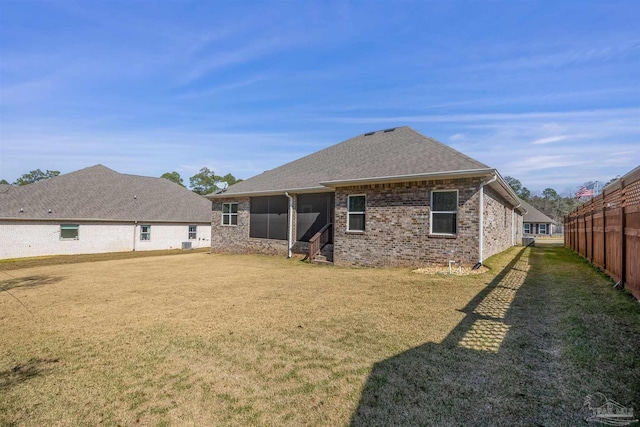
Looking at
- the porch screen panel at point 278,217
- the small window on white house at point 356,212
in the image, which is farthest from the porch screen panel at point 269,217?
the small window on white house at point 356,212

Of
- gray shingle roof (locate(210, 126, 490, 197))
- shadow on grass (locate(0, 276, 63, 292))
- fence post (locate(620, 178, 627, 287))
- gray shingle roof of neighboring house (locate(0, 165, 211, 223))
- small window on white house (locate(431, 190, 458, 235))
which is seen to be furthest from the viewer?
gray shingle roof of neighboring house (locate(0, 165, 211, 223))

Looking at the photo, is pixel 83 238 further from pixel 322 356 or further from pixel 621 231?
pixel 621 231

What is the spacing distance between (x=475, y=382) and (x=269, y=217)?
1362 centimetres

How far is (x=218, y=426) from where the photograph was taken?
2.46 meters

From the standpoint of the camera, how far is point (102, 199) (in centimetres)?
2228

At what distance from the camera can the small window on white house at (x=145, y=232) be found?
2292cm

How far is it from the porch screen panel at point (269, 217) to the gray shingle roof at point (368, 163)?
2.10 ft

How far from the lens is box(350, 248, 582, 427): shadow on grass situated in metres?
2.50

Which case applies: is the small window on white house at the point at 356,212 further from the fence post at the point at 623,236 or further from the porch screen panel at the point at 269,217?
the fence post at the point at 623,236

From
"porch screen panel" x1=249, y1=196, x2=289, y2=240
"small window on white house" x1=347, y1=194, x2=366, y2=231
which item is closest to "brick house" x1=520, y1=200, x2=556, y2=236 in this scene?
"small window on white house" x1=347, y1=194, x2=366, y2=231

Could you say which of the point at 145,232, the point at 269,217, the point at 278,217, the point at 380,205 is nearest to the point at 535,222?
the point at 380,205

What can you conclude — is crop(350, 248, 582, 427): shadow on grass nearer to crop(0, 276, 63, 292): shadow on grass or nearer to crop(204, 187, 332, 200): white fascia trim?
crop(204, 187, 332, 200): white fascia trim

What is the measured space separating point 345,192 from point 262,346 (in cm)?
865

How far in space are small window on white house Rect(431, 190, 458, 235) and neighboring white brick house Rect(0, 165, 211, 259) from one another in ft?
68.7
